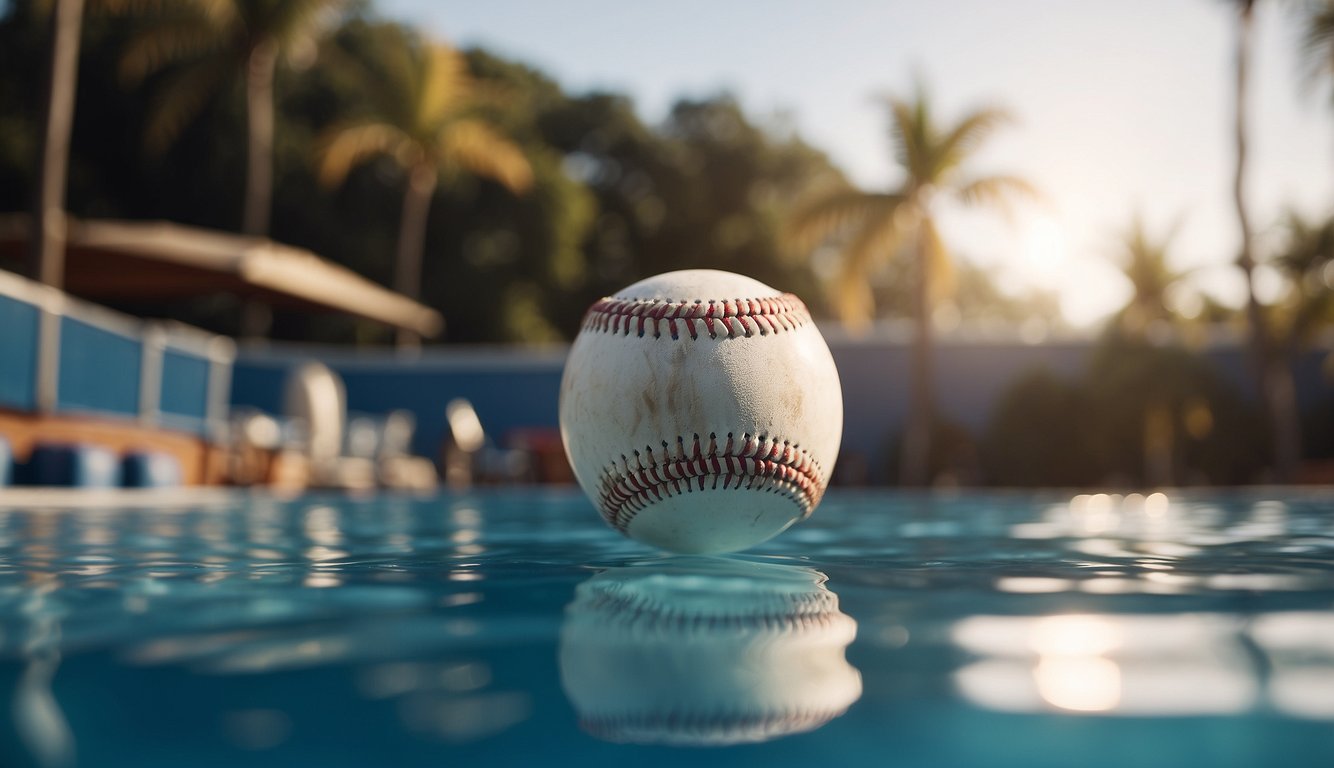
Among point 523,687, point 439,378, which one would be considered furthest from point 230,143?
point 523,687

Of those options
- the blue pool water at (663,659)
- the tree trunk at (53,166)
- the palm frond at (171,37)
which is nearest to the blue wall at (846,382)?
the palm frond at (171,37)

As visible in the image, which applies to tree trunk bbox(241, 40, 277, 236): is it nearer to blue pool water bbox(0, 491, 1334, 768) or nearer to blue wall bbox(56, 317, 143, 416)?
blue wall bbox(56, 317, 143, 416)

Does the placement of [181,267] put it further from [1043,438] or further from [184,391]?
[1043,438]

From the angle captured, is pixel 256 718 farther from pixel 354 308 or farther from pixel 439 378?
pixel 439 378

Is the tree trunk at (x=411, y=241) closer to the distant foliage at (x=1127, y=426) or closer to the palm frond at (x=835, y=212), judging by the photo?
the palm frond at (x=835, y=212)

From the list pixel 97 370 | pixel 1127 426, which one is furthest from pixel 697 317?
pixel 1127 426
